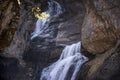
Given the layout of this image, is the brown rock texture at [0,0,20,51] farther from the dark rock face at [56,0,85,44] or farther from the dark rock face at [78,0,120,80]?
the dark rock face at [56,0,85,44]

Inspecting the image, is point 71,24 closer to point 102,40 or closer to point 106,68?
point 102,40

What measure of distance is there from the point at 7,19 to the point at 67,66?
36.7 ft

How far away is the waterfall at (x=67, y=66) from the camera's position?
21358mm

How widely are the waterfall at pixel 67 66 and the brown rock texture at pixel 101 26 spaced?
138 centimetres

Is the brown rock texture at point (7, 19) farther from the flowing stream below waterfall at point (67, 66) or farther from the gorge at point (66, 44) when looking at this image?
the flowing stream below waterfall at point (67, 66)

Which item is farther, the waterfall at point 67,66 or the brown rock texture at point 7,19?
the waterfall at point 67,66

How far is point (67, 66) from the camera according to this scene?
870 inches

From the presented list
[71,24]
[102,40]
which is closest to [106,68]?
[102,40]

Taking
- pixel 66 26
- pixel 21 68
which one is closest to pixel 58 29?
pixel 66 26

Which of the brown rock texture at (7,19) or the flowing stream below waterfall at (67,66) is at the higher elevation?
the brown rock texture at (7,19)

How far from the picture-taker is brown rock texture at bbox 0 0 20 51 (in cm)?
1145

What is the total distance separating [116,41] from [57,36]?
1130cm


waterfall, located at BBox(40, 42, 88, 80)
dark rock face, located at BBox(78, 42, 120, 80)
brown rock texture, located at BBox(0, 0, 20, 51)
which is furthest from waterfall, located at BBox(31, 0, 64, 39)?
brown rock texture, located at BBox(0, 0, 20, 51)

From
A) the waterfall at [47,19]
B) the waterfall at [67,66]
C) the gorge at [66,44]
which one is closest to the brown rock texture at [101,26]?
the gorge at [66,44]
